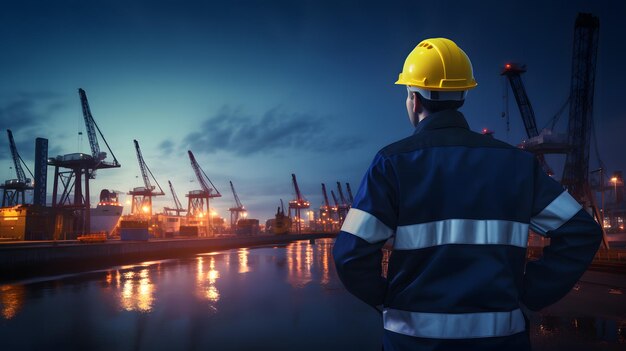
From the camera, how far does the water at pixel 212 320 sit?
6945 millimetres

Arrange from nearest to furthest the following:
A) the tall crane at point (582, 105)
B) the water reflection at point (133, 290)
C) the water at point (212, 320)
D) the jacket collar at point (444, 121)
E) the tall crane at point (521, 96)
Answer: the jacket collar at point (444, 121), the water at point (212, 320), the water reflection at point (133, 290), the tall crane at point (582, 105), the tall crane at point (521, 96)

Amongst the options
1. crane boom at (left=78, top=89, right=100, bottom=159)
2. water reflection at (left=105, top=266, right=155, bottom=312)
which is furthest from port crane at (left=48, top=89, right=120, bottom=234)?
water reflection at (left=105, top=266, right=155, bottom=312)

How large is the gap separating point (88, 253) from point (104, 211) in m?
42.5

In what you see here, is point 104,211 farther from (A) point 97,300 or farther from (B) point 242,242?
(A) point 97,300

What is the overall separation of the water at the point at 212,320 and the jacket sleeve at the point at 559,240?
550cm

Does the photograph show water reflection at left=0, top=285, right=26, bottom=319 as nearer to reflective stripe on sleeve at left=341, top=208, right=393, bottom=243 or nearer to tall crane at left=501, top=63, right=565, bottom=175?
reflective stripe on sleeve at left=341, top=208, right=393, bottom=243

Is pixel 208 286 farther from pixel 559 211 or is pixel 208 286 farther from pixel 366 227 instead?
pixel 559 211

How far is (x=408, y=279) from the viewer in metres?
1.63

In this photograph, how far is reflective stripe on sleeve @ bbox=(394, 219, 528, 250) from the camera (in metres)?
1.59

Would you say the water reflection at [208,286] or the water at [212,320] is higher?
the water at [212,320]

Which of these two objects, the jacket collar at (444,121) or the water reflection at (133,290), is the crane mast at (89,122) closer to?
the water reflection at (133,290)

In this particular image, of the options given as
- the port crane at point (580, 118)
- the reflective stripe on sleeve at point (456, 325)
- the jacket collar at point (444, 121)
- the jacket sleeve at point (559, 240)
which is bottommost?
the reflective stripe on sleeve at point (456, 325)

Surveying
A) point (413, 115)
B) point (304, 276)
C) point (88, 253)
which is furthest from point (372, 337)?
point (88, 253)

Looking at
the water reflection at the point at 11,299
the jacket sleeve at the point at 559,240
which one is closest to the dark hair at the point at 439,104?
the jacket sleeve at the point at 559,240
